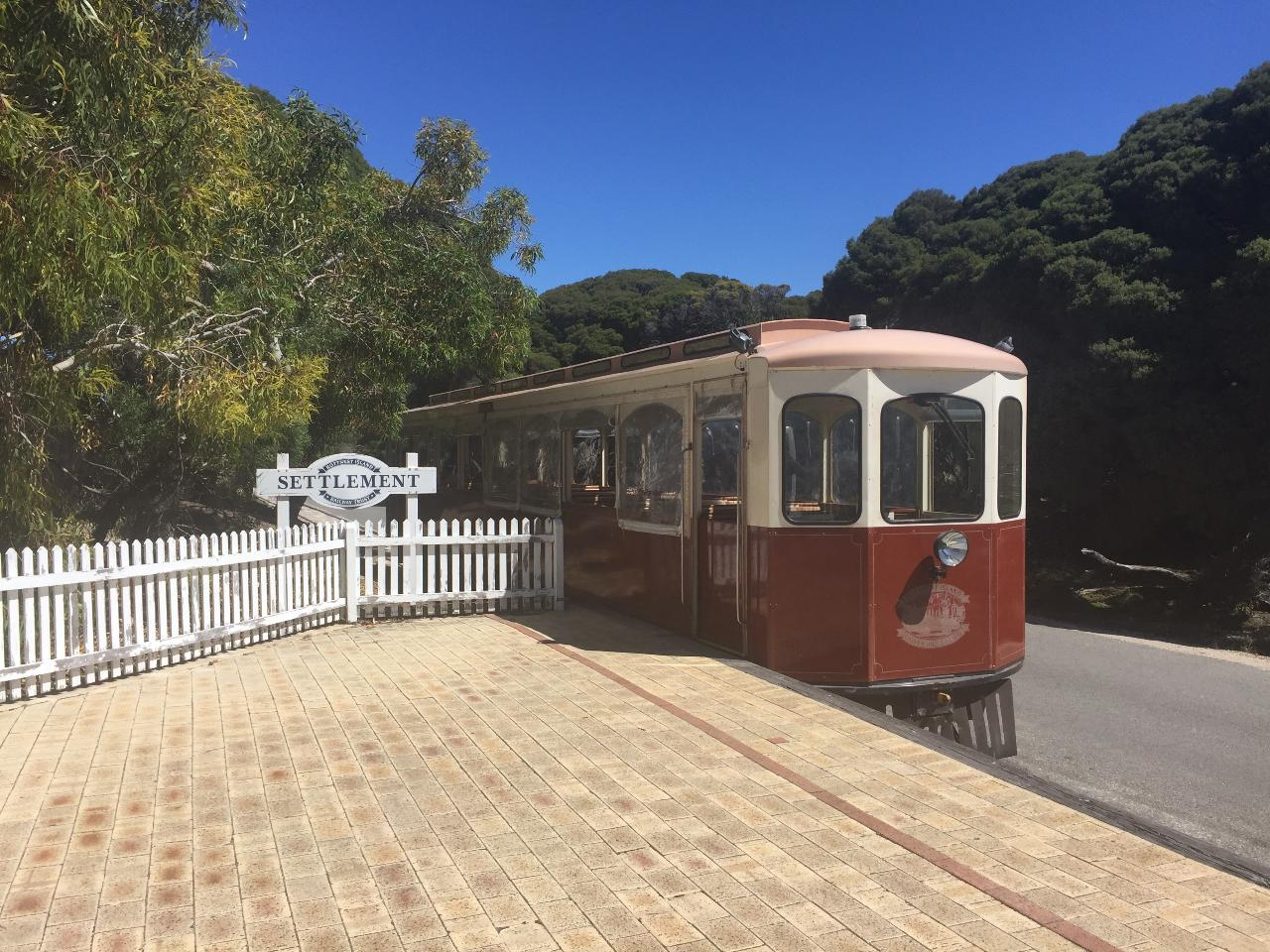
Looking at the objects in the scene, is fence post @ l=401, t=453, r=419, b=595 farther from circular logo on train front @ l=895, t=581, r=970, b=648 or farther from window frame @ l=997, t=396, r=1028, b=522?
window frame @ l=997, t=396, r=1028, b=522

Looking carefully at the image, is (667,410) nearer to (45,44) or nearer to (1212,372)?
(45,44)

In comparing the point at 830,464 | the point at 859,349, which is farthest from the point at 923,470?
the point at 859,349

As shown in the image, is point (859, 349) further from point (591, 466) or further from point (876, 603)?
point (591, 466)

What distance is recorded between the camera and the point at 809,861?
383cm

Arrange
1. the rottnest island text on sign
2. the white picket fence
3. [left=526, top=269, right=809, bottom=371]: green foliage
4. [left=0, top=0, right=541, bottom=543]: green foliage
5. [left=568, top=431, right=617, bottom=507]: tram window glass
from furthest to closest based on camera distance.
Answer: [left=526, top=269, right=809, bottom=371]: green foliage
[left=568, top=431, right=617, bottom=507]: tram window glass
the rottnest island text on sign
the white picket fence
[left=0, top=0, right=541, bottom=543]: green foliage

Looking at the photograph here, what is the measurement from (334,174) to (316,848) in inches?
443

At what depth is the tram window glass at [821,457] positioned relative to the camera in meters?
6.47

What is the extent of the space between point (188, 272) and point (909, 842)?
597 cm

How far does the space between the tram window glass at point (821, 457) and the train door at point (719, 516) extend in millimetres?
429

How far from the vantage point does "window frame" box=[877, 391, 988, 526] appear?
641 cm

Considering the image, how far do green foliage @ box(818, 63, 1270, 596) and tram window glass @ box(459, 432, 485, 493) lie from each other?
11737mm

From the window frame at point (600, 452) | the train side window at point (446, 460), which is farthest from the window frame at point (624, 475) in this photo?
the train side window at point (446, 460)

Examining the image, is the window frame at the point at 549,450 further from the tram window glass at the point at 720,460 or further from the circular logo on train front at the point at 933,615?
the circular logo on train front at the point at 933,615

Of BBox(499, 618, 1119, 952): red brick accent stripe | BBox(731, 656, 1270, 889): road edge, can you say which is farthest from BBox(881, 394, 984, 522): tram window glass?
BBox(499, 618, 1119, 952): red brick accent stripe
